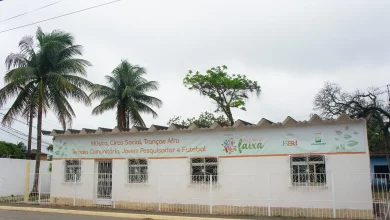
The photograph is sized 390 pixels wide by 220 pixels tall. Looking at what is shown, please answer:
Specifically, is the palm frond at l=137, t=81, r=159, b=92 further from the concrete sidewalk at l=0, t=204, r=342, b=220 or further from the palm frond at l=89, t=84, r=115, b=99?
the concrete sidewalk at l=0, t=204, r=342, b=220

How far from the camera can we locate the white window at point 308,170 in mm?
12227

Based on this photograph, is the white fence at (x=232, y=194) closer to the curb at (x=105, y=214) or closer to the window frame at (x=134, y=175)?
the window frame at (x=134, y=175)

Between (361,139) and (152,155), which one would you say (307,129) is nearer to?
(361,139)

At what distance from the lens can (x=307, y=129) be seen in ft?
41.2


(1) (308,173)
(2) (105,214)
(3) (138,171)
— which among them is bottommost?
(2) (105,214)

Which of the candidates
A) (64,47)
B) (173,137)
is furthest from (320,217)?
(64,47)

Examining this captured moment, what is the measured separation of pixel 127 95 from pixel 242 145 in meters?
12.8

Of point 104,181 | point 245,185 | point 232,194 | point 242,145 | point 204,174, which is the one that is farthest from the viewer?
point 104,181

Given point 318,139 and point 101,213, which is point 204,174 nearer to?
point 101,213

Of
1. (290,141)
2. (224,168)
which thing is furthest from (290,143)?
(224,168)

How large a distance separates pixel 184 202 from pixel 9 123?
11.2 meters

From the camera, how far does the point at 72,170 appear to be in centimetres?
1661

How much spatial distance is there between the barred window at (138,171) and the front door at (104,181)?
980 millimetres

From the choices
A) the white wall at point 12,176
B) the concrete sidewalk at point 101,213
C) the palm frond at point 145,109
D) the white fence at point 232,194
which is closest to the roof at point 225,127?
the white fence at point 232,194
